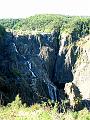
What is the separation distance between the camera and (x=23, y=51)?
244 feet

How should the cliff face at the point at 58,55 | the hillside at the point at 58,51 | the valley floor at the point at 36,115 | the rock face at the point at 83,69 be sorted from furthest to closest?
the rock face at the point at 83,69, the cliff face at the point at 58,55, the hillside at the point at 58,51, the valley floor at the point at 36,115

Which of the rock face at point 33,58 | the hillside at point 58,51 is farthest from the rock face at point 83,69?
the rock face at point 33,58

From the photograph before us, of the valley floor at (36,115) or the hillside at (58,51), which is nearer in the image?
the valley floor at (36,115)

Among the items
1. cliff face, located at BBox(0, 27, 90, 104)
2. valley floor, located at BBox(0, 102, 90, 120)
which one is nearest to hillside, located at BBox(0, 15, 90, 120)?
cliff face, located at BBox(0, 27, 90, 104)

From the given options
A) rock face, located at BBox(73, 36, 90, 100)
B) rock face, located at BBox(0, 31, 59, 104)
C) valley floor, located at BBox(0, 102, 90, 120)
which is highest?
valley floor, located at BBox(0, 102, 90, 120)

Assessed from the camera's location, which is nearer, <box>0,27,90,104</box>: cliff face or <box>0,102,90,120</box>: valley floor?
<box>0,102,90,120</box>: valley floor

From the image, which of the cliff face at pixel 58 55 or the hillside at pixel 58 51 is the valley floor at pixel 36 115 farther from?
the cliff face at pixel 58 55

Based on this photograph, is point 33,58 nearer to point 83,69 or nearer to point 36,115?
point 83,69

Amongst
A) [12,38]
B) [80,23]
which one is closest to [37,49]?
[12,38]

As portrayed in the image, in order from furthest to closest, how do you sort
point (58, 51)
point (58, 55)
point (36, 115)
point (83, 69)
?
point (58, 51) < point (58, 55) < point (83, 69) < point (36, 115)

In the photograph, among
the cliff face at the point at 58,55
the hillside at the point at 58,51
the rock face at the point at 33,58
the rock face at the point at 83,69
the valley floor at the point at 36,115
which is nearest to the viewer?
the valley floor at the point at 36,115

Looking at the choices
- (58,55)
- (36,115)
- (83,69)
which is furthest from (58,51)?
(36,115)

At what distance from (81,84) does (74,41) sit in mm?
14316

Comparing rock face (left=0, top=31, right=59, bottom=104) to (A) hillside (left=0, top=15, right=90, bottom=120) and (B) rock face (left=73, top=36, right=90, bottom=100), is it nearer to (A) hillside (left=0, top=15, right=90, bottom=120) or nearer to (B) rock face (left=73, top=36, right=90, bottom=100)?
(A) hillside (left=0, top=15, right=90, bottom=120)
